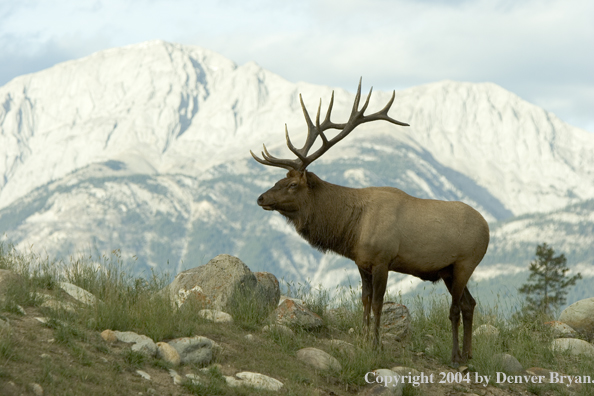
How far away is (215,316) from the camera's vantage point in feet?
30.6

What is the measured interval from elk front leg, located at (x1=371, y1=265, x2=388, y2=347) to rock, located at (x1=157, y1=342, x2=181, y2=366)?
2845mm

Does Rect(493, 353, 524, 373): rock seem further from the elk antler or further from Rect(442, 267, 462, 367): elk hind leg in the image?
the elk antler

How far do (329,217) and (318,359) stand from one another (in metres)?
2.34

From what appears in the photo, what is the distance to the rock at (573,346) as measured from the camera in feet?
34.7

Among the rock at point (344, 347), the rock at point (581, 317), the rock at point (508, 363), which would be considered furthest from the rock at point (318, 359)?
the rock at point (581, 317)

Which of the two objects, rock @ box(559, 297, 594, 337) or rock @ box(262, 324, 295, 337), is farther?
rock @ box(559, 297, 594, 337)

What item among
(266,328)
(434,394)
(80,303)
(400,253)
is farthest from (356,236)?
(80,303)

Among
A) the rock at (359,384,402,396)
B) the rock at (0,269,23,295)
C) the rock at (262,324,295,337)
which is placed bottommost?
the rock at (359,384,402,396)

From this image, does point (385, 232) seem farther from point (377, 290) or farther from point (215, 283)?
point (215, 283)

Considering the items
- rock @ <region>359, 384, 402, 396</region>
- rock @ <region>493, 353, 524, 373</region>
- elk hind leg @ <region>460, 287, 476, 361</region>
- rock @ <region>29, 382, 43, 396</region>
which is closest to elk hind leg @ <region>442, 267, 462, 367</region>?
elk hind leg @ <region>460, 287, 476, 361</region>

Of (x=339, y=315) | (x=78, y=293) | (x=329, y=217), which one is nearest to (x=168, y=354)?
(x=78, y=293)

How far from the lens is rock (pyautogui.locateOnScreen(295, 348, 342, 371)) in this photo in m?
8.35

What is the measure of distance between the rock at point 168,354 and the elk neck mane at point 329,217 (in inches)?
118

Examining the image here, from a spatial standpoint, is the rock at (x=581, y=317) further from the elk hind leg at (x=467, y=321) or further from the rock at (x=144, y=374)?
the rock at (x=144, y=374)
